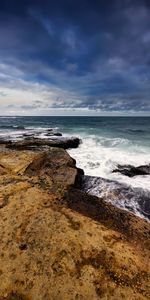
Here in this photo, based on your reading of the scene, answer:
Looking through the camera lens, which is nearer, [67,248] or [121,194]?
[67,248]

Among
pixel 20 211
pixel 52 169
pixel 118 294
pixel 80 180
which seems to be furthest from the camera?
pixel 80 180

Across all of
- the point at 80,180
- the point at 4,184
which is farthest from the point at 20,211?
the point at 80,180

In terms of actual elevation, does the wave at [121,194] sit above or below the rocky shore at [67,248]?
below

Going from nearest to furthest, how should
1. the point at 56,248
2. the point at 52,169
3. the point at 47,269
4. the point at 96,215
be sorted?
the point at 47,269 < the point at 56,248 < the point at 96,215 < the point at 52,169

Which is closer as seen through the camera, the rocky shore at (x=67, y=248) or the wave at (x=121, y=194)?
the rocky shore at (x=67, y=248)

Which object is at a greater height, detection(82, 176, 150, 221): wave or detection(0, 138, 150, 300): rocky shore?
detection(0, 138, 150, 300): rocky shore

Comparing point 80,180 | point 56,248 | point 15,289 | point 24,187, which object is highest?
point 24,187

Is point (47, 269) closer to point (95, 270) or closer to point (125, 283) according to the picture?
point (95, 270)

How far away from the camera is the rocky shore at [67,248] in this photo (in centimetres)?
215

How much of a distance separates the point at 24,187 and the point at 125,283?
208 cm

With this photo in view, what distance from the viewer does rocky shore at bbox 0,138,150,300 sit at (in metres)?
2.15

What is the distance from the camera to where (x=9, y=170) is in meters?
5.33

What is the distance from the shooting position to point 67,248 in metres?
2.47

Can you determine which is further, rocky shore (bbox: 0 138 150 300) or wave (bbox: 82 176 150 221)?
wave (bbox: 82 176 150 221)
